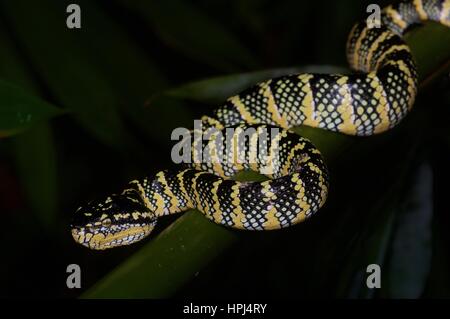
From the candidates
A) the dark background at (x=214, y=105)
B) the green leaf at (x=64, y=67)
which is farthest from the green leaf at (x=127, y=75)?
the green leaf at (x=64, y=67)

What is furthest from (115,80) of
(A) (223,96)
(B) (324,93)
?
(B) (324,93)

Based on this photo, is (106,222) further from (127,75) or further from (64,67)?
(127,75)

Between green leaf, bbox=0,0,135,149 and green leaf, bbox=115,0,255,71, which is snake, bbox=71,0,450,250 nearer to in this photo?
green leaf, bbox=0,0,135,149

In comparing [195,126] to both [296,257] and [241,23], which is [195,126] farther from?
[241,23]

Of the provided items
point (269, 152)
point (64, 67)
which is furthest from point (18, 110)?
point (64, 67)

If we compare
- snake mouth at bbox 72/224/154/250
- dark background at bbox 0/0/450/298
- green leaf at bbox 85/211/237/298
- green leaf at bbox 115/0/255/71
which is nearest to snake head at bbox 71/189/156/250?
snake mouth at bbox 72/224/154/250

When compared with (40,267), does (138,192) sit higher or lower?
higher

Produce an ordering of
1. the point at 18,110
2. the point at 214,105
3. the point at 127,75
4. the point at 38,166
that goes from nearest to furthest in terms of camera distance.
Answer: the point at 18,110 < the point at 38,166 < the point at 214,105 < the point at 127,75
